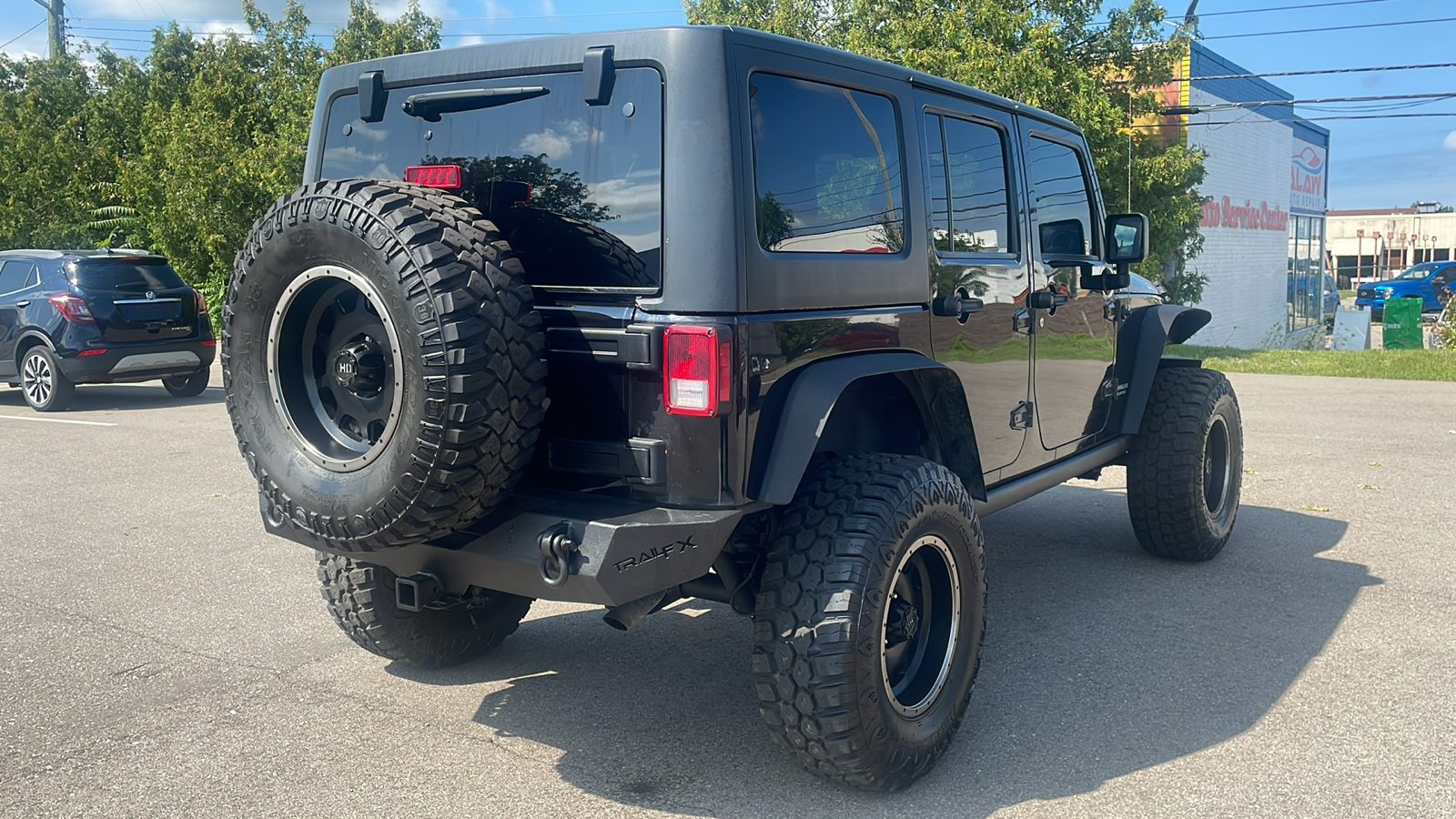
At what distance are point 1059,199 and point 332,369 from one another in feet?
10.6

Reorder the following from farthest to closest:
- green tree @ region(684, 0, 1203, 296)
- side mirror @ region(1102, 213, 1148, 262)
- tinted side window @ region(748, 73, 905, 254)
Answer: green tree @ region(684, 0, 1203, 296), side mirror @ region(1102, 213, 1148, 262), tinted side window @ region(748, 73, 905, 254)

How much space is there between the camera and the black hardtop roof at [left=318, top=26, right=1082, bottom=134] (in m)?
3.13

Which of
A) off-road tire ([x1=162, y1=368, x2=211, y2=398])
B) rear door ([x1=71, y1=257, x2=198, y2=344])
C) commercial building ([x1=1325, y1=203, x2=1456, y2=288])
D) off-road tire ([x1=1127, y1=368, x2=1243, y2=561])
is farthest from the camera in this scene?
commercial building ([x1=1325, y1=203, x2=1456, y2=288])

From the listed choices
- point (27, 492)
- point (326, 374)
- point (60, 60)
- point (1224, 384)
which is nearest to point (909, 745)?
point (326, 374)

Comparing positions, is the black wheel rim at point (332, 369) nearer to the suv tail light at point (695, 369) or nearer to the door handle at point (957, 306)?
the suv tail light at point (695, 369)

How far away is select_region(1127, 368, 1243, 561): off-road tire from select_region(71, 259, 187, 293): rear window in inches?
405

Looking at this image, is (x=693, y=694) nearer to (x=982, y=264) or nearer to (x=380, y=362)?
(x=380, y=362)

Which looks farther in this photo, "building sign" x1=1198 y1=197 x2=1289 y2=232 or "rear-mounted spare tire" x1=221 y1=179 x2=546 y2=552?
"building sign" x1=1198 y1=197 x2=1289 y2=232

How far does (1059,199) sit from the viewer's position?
5086mm

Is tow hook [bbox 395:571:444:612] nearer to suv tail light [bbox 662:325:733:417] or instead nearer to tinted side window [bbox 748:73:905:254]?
suv tail light [bbox 662:325:733:417]

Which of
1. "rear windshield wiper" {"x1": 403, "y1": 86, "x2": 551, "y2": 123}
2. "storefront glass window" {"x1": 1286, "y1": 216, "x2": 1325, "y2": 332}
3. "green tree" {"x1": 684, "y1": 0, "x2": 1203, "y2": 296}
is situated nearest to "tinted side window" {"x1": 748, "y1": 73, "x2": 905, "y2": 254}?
"rear windshield wiper" {"x1": 403, "y1": 86, "x2": 551, "y2": 123}

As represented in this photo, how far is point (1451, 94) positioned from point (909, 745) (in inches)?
1042

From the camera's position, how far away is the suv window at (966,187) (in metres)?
4.04

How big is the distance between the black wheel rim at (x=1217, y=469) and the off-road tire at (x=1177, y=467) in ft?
0.24
